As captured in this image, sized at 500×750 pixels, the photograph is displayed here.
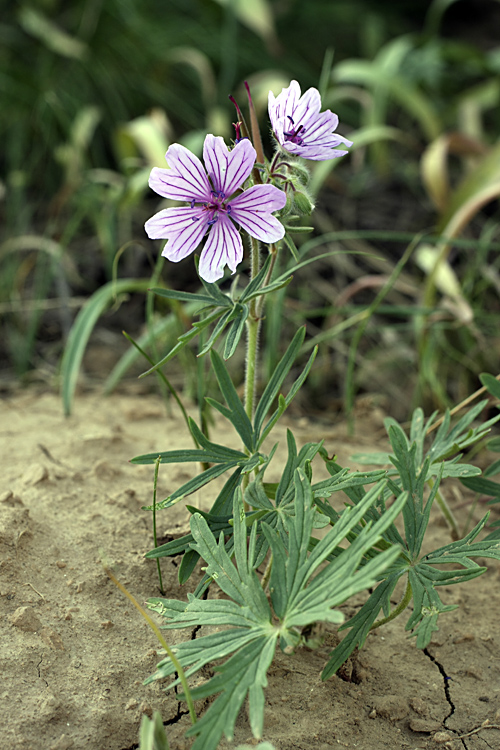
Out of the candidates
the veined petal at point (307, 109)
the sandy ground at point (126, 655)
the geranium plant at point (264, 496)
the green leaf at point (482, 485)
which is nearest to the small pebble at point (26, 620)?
the sandy ground at point (126, 655)

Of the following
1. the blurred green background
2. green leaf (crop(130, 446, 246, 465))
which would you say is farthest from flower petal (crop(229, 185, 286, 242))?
the blurred green background

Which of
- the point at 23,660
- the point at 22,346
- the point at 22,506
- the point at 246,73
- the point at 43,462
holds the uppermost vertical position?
the point at 246,73

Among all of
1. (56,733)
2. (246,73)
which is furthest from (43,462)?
(246,73)

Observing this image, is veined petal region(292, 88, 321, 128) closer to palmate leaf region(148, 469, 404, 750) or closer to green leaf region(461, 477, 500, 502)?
palmate leaf region(148, 469, 404, 750)

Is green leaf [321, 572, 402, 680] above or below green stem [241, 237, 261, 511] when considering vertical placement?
below

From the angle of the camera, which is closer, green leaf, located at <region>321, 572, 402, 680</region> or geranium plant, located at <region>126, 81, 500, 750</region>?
geranium plant, located at <region>126, 81, 500, 750</region>

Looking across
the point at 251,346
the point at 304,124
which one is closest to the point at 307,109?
the point at 304,124

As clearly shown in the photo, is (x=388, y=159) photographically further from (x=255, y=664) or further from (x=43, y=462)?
(x=255, y=664)
